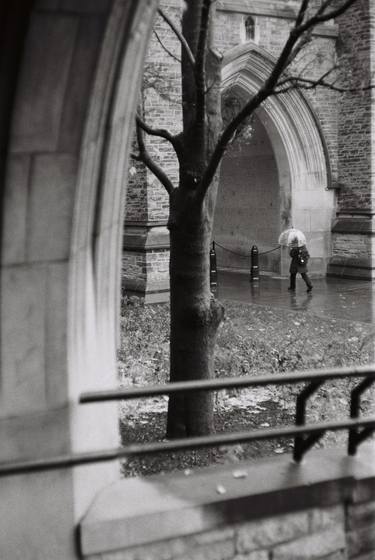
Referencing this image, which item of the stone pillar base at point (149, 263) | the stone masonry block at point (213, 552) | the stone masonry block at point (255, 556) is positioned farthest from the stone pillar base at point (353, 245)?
the stone masonry block at point (213, 552)

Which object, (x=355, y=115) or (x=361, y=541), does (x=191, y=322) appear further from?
(x=355, y=115)

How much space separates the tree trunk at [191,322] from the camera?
22.9ft

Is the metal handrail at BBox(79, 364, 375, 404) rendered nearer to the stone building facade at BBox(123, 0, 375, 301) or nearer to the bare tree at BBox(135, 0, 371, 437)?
the bare tree at BBox(135, 0, 371, 437)

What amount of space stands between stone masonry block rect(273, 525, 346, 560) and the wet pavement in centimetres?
929

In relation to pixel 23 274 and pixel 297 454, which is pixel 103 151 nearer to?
pixel 23 274

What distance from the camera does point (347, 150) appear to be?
19219 millimetres

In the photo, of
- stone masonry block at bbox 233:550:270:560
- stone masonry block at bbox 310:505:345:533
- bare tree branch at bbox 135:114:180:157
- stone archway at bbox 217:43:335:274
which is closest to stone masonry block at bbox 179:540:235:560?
stone masonry block at bbox 233:550:270:560

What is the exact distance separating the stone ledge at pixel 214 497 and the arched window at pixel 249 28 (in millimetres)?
14939

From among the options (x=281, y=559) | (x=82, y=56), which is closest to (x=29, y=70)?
(x=82, y=56)

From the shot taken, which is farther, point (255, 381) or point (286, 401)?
point (286, 401)

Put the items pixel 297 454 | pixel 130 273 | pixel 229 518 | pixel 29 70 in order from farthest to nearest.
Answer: pixel 130 273, pixel 297 454, pixel 229 518, pixel 29 70

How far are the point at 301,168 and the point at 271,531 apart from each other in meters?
16.3

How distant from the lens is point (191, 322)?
7.02 m

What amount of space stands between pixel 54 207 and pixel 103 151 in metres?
0.34
